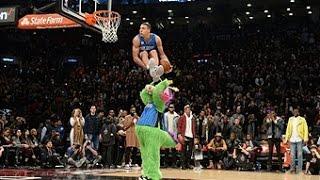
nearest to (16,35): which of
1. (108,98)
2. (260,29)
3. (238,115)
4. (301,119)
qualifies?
(108,98)

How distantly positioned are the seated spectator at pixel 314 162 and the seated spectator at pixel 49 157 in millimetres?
7697

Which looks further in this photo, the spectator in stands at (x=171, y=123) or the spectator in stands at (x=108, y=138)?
the spectator in stands at (x=108, y=138)

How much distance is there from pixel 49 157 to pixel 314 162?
8293mm

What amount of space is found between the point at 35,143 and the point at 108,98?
788 cm

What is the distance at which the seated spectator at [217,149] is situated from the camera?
1723cm

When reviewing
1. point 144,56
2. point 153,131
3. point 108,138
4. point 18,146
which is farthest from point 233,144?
point 153,131

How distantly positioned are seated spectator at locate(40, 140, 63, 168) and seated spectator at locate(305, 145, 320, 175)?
303 inches

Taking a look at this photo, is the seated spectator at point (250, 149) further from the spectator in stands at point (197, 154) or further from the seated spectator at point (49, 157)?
the seated spectator at point (49, 157)

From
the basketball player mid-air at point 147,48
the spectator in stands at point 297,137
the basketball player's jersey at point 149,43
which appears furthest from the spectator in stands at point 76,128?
the basketball player's jersey at point 149,43

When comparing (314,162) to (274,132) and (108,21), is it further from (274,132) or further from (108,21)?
(108,21)

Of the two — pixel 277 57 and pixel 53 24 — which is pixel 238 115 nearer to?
pixel 53 24

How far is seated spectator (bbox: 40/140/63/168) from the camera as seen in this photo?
1709cm

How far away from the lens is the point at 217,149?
17328 mm

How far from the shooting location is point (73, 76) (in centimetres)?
3016
